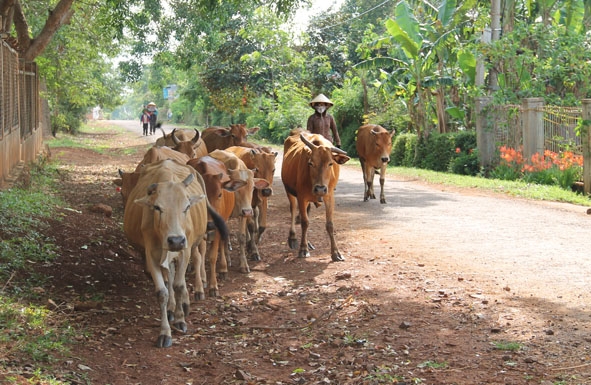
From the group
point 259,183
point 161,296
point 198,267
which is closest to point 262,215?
point 259,183

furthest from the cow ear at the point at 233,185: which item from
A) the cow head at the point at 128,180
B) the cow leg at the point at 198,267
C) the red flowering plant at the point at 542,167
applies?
the red flowering plant at the point at 542,167

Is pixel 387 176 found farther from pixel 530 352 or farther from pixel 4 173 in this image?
pixel 530 352

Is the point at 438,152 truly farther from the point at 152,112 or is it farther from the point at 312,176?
the point at 152,112

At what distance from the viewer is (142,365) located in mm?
5691

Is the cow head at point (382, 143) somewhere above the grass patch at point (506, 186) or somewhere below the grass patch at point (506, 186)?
above

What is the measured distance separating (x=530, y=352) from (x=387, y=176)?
1456 cm

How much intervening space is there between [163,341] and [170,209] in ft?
3.50

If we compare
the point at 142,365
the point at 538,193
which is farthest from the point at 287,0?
the point at 142,365

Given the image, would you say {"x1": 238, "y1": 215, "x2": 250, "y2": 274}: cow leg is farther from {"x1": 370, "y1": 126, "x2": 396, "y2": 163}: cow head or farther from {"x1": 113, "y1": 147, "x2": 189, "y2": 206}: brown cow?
{"x1": 370, "y1": 126, "x2": 396, "y2": 163}: cow head

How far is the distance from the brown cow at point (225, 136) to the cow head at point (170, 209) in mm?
6262

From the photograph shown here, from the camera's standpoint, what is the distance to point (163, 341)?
20.1 ft

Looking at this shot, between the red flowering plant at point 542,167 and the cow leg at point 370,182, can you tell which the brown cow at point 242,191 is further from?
the red flowering plant at point 542,167

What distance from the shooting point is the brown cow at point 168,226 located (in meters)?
6.04

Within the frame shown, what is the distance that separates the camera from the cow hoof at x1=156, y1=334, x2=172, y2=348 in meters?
6.11
